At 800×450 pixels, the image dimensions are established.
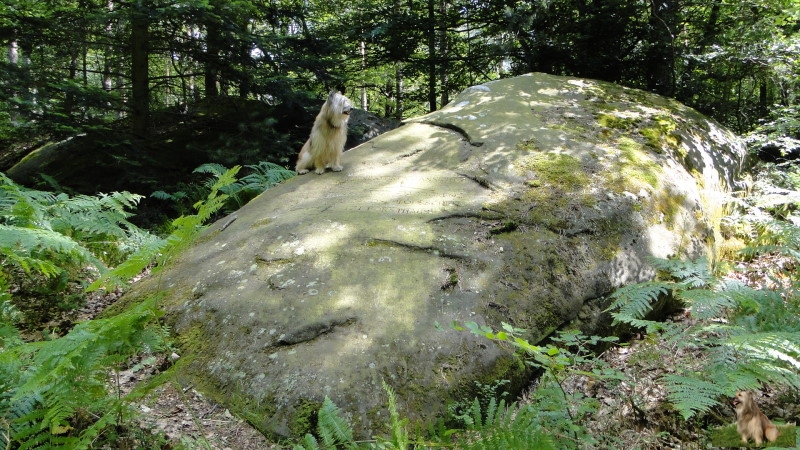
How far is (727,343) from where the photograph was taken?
2.30m

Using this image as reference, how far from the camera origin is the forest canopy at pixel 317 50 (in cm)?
758

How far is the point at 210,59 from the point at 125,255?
521cm

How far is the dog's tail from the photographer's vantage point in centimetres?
213

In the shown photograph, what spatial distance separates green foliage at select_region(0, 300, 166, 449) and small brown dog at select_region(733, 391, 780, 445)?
2.92 m

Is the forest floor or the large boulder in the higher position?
the large boulder

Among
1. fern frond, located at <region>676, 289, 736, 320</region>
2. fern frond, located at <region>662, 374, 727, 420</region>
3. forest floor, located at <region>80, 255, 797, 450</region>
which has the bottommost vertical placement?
forest floor, located at <region>80, 255, 797, 450</region>

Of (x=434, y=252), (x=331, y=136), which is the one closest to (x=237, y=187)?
(x=331, y=136)

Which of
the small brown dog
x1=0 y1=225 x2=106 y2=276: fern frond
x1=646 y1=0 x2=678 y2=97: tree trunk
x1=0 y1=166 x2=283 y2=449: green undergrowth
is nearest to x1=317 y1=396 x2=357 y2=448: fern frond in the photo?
x1=0 y1=166 x2=283 y2=449: green undergrowth

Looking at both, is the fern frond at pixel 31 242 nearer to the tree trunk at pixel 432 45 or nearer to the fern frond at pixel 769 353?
the fern frond at pixel 769 353

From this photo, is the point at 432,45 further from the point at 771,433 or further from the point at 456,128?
the point at 771,433

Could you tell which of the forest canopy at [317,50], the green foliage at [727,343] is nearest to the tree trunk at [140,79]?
the forest canopy at [317,50]

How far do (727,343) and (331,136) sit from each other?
4.94m

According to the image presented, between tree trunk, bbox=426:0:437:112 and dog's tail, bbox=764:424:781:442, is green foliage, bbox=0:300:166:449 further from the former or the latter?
tree trunk, bbox=426:0:437:112

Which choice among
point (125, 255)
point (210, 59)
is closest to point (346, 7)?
point (210, 59)
